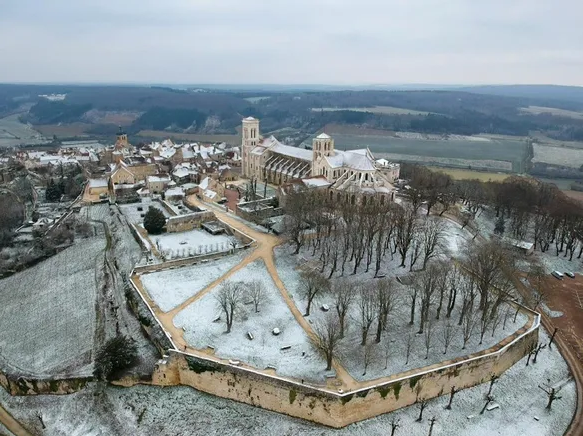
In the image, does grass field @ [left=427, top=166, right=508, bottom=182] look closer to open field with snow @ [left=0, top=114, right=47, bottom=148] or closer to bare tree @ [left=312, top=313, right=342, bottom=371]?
bare tree @ [left=312, top=313, right=342, bottom=371]

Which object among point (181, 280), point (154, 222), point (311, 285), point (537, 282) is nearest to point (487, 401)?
point (311, 285)

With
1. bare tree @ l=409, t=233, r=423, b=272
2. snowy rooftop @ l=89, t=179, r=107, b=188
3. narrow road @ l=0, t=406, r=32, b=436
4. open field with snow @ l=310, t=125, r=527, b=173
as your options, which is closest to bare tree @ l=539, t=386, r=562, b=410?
bare tree @ l=409, t=233, r=423, b=272

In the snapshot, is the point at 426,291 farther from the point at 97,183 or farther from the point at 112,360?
the point at 97,183

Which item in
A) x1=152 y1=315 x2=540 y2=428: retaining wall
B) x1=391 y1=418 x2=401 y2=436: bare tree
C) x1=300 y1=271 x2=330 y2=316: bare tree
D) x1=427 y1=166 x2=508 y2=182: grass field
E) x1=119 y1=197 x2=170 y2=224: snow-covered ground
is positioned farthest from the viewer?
x1=427 y1=166 x2=508 y2=182: grass field

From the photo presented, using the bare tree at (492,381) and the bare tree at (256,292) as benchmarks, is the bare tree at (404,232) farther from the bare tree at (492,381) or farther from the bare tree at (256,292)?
the bare tree at (256,292)

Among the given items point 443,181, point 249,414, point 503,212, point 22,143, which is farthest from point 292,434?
point 22,143
